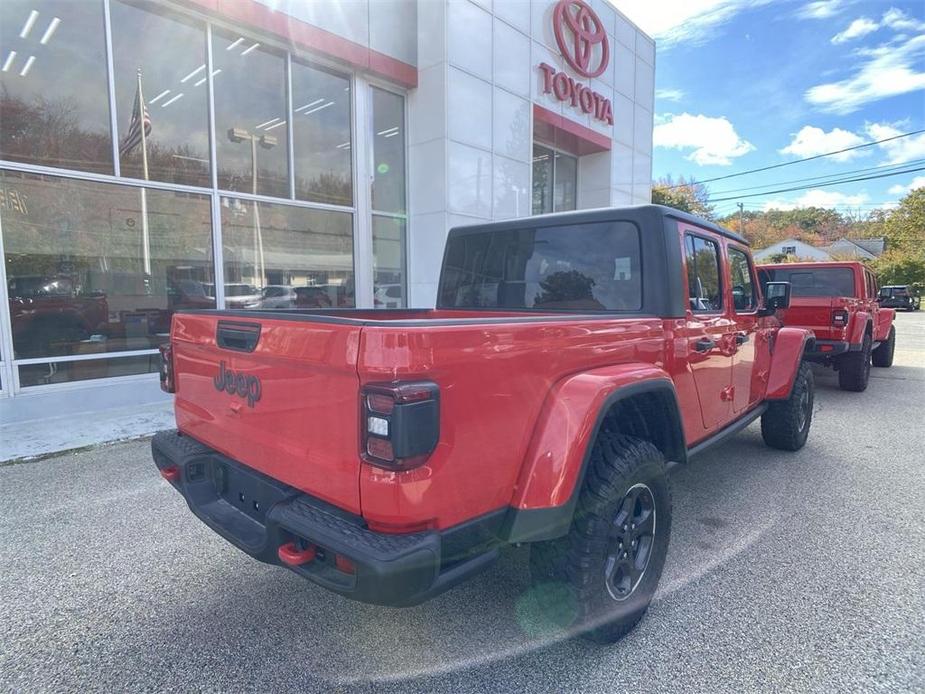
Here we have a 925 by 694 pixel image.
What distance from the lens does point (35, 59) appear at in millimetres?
6441

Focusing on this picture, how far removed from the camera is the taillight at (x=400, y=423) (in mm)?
1591

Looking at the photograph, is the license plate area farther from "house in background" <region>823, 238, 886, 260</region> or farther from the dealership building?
"house in background" <region>823, 238, 886, 260</region>

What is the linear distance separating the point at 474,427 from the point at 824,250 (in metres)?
86.4

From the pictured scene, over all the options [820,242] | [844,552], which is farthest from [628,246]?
[820,242]

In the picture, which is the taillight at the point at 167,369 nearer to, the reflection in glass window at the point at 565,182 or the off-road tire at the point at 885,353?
the off-road tire at the point at 885,353

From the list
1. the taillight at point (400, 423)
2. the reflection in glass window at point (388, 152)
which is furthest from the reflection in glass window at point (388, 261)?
the taillight at point (400, 423)

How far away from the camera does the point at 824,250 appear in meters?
71.8

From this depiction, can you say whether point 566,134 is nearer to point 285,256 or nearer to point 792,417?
point 285,256

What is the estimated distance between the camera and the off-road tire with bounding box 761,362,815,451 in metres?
4.77

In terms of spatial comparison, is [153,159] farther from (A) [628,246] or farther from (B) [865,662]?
(B) [865,662]

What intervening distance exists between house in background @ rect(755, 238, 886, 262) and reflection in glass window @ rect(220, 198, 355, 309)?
69.7 metres

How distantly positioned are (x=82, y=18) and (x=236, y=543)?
7532 mm

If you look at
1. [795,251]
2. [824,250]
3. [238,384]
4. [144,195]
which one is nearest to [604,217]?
[238,384]

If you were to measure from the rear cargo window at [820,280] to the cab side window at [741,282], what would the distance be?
4.52 meters
